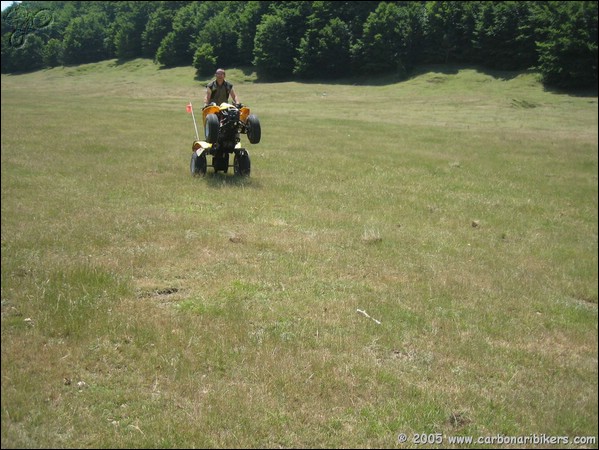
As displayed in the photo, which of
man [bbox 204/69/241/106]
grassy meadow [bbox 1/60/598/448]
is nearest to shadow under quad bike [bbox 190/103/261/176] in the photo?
man [bbox 204/69/241/106]

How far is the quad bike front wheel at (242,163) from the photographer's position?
1092 cm

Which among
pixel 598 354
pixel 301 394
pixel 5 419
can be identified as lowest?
pixel 598 354

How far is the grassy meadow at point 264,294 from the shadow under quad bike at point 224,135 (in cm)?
80

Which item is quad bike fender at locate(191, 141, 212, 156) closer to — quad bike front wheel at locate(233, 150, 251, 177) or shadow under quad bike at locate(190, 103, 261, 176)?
shadow under quad bike at locate(190, 103, 261, 176)

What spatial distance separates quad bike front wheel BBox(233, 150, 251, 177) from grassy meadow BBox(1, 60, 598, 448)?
737mm

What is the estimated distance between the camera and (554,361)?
8.16 metres

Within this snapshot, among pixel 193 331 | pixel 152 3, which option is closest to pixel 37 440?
pixel 193 331

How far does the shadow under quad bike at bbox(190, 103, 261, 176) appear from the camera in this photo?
5.47 metres

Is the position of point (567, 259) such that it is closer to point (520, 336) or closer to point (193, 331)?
point (520, 336)

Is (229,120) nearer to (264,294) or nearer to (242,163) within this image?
(264,294)

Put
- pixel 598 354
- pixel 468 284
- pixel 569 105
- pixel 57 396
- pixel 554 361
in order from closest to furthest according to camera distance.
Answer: pixel 57 396 → pixel 554 361 → pixel 598 354 → pixel 468 284 → pixel 569 105

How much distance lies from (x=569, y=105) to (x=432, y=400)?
53.2m

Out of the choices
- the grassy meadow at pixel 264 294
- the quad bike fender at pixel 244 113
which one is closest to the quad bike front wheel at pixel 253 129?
the quad bike fender at pixel 244 113

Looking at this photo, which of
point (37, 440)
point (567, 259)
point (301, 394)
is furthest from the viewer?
point (567, 259)
